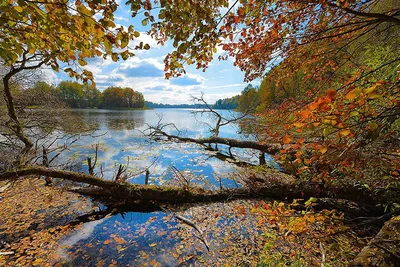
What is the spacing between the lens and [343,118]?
4.71ft

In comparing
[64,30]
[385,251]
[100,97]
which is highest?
[100,97]

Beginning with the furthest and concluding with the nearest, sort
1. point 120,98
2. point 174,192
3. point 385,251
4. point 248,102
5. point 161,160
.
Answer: point 120,98
point 248,102
point 161,160
point 174,192
point 385,251

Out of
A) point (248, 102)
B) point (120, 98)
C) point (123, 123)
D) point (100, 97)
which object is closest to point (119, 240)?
point (248, 102)

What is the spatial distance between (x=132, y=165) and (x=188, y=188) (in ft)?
16.5

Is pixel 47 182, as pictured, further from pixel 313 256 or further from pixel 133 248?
pixel 313 256

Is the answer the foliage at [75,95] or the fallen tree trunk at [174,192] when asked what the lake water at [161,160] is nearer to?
the fallen tree trunk at [174,192]

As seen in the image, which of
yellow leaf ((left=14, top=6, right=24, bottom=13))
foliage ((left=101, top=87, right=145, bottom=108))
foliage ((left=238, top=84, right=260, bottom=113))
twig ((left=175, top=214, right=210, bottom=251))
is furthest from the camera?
foliage ((left=101, top=87, right=145, bottom=108))

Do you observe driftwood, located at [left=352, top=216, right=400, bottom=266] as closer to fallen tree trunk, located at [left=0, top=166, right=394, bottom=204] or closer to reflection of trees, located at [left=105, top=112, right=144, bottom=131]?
fallen tree trunk, located at [left=0, top=166, right=394, bottom=204]

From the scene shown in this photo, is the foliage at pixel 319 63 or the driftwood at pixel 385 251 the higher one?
the foliage at pixel 319 63

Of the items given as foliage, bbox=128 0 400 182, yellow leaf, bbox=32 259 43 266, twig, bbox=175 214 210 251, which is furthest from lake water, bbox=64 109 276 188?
foliage, bbox=128 0 400 182

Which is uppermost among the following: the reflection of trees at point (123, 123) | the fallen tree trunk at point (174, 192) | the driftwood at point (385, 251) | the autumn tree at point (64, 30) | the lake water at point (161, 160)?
the autumn tree at point (64, 30)

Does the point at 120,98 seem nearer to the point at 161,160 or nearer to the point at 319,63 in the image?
the point at 161,160

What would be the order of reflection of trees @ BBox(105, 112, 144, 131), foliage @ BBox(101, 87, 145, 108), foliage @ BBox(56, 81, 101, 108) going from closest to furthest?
reflection of trees @ BBox(105, 112, 144, 131) → foliage @ BBox(56, 81, 101, 108) → foliage @ BBox(101, 87, 145, 108)

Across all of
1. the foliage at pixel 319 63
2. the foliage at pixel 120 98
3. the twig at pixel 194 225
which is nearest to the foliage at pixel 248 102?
the foliage at pixel 319 63
